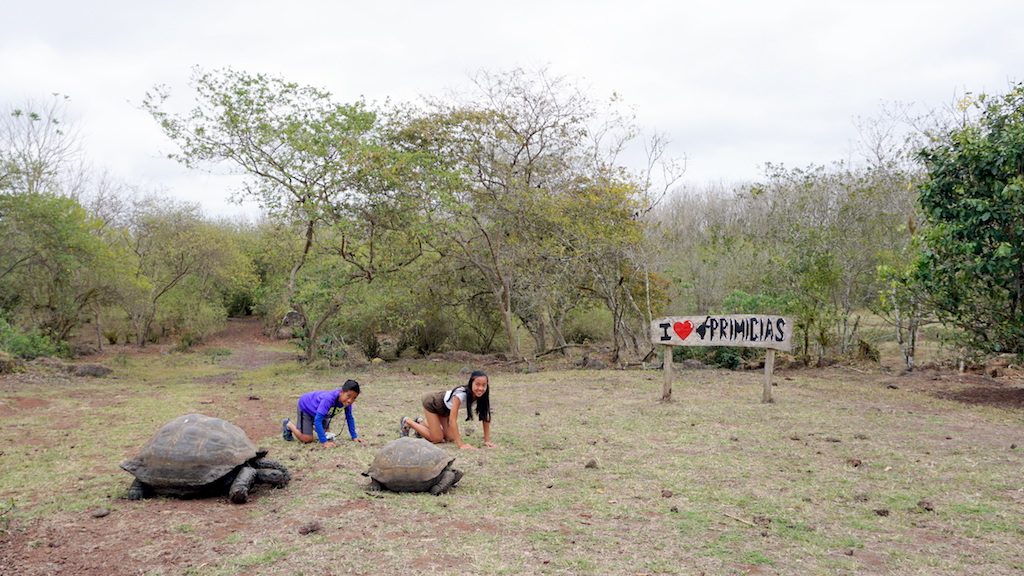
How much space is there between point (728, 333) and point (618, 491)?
206 inches

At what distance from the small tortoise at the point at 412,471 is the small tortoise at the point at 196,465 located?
2.74 ft

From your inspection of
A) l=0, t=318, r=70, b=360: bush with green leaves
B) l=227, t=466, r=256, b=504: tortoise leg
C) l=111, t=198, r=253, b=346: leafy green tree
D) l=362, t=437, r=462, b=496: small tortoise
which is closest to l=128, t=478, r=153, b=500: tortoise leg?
l=227, t=466, r=256, b=504: tortoise leg

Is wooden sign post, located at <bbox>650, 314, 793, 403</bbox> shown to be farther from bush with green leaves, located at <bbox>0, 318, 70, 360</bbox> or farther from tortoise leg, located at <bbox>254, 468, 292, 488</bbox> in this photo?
bush with green leaves, located at <bbox>0, 318, 70, 360</bbox>

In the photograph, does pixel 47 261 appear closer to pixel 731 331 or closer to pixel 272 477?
pixel 272 477

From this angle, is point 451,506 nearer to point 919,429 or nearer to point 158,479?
point 158,479

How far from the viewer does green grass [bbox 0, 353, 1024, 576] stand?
4.07 m

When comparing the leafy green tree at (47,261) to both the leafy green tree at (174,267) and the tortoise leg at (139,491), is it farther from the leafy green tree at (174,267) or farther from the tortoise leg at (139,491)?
the tortoise leg at (139,491)

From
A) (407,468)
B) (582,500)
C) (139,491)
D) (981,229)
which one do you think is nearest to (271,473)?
(139,491)

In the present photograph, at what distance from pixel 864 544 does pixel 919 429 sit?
4.94 m

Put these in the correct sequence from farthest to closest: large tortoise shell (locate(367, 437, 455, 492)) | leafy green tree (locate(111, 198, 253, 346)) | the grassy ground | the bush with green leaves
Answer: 1. leafy green tree (locate(111, 198, 253, 346))
2. the bush with green leaves
3. large tortoise shell (locate(367, 437, 455, 492))
4. the grassy ground

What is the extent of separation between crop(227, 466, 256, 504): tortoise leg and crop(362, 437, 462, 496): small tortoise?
0.94 meters

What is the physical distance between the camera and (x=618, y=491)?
5598mm


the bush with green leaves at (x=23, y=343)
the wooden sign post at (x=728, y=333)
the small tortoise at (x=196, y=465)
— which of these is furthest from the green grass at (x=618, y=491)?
the bush with green leaves at (x=23, y=343)

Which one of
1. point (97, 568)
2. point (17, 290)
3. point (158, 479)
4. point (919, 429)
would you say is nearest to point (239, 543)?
point (97, 568)
